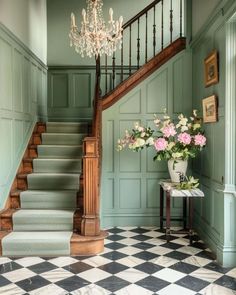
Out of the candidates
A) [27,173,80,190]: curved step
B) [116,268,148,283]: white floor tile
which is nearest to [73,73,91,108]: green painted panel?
[27,173,80,190]: curved step

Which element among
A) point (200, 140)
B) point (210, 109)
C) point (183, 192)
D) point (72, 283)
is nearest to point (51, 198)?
point (72, 283)

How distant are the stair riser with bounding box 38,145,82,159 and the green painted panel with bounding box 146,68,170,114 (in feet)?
4.28

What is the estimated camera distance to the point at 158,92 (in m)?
5.18

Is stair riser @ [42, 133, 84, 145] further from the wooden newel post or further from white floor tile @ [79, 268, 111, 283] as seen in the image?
white floor tile @ [79, 268, 111, 283]

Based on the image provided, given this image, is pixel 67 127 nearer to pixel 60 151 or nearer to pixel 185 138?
pixel 60 151

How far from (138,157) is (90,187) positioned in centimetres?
134

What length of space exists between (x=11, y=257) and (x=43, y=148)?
2.06 m

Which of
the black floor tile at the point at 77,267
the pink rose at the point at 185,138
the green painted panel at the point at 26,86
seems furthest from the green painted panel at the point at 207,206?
the green painted panel at the point at 26,86

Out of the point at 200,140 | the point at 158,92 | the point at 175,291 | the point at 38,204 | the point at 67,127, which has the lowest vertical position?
the point at 175,291

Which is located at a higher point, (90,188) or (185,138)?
(185,138)

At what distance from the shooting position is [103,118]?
5.18 metres

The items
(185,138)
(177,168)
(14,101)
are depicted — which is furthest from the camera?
(14,101)

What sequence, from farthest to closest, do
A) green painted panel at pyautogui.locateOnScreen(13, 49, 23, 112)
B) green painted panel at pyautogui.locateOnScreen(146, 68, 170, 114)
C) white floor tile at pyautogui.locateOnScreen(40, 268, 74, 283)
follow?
green painted panel at pyautogui.locateOnScreen(146, 68, 170, 114) → green painted panel at pyautogui.locateOnScreen(13, 49, 23, 112) → white floor tile at pyautogui.locateOnScreen(40, 268, 74, 283)

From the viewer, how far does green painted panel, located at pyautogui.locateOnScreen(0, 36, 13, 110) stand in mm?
4352
